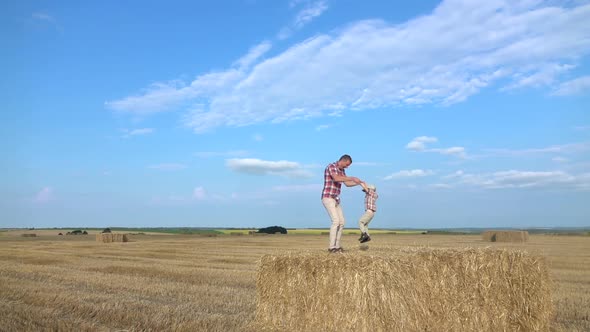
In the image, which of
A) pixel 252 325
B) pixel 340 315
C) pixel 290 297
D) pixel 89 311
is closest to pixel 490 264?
pixel 340 315

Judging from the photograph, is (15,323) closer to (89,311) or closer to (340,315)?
(89,311)

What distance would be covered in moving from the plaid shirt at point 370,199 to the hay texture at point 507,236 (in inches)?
1212

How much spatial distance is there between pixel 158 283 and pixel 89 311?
14.1 feet

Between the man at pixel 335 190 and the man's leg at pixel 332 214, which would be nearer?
the man at pixel 335 190

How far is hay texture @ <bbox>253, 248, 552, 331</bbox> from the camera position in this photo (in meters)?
7.40

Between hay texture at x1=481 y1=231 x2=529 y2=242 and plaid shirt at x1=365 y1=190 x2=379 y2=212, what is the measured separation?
30782mm

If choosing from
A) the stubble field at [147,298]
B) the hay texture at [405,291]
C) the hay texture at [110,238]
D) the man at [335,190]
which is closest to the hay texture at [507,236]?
the stubble field at [147,298]

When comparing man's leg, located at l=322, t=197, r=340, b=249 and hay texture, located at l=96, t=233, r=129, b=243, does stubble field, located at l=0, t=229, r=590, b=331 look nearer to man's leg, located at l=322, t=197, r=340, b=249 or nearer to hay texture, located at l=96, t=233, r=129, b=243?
man's leg, located at l=322, t=197, r=340, b=249

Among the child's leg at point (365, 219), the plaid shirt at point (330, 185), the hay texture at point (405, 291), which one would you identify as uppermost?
the plaid shirt at point (330, 185)

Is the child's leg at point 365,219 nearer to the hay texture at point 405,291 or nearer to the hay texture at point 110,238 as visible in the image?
the hay texture at point 405,291

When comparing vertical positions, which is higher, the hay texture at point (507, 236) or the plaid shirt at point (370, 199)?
the plaid shirt at point (370, 199)

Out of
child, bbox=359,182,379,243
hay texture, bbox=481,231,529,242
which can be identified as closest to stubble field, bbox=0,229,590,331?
child, bbox=359,182,379,243

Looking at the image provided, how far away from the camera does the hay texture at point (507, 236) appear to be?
3703 centimetres

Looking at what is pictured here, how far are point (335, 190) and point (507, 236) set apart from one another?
31881 mm
